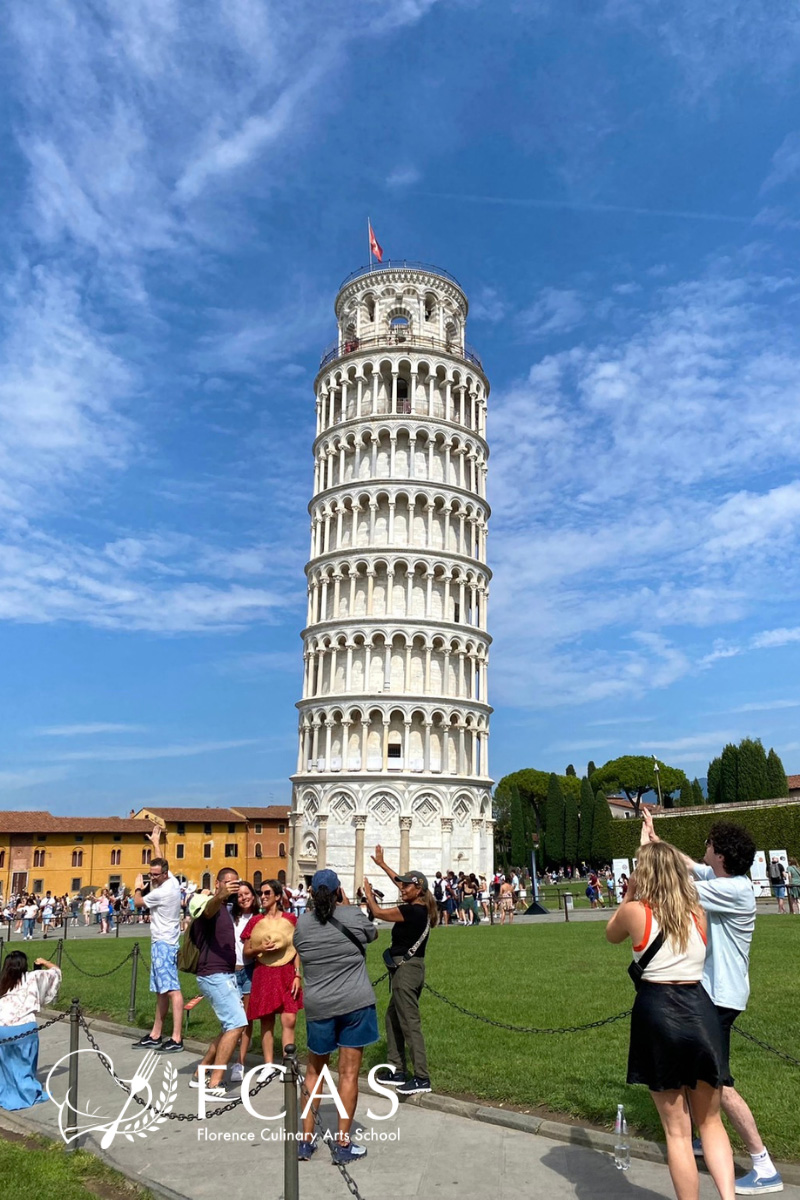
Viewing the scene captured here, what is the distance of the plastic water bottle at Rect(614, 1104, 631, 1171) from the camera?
6.38 meters

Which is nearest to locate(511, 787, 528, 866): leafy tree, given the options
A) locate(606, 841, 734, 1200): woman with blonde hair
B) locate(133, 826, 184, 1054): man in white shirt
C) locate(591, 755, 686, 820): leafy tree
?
locate(591, 755, 686, 820): leafy tree

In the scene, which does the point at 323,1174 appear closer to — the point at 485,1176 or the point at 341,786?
the point at 485,1176

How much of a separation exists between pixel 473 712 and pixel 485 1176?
4504cm

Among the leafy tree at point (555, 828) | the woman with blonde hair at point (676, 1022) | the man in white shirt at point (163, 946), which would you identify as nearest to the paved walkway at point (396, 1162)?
the woman with blonde hair at point (676, 1022)

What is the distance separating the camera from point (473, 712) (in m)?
51.2

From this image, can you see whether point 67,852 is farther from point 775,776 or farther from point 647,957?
point 647,957

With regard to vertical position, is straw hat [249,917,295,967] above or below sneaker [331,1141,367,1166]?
above

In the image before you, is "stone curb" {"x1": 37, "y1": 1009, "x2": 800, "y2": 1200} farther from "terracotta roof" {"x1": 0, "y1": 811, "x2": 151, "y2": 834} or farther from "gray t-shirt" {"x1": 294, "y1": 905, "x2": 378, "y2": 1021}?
"terracotta roof" {"x1": 0, "y1": 811, "x2": 151, "y2": 834}

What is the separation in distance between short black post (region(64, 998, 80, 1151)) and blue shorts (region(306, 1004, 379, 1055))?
Answer: 2209 mm

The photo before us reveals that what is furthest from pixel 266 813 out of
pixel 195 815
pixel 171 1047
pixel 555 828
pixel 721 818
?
pixel 171 1047

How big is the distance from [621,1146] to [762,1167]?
3.43 feet

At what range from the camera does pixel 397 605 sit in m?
51.0

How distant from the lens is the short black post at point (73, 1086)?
741cm

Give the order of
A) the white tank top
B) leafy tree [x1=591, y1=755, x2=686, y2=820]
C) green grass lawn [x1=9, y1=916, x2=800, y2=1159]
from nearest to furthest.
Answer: the white tank top
green grass lawn [x1=9, y1=916, x2=800, y2=1159]
leafy tree [x1=591, y1=755, x2=686, y2=820]
